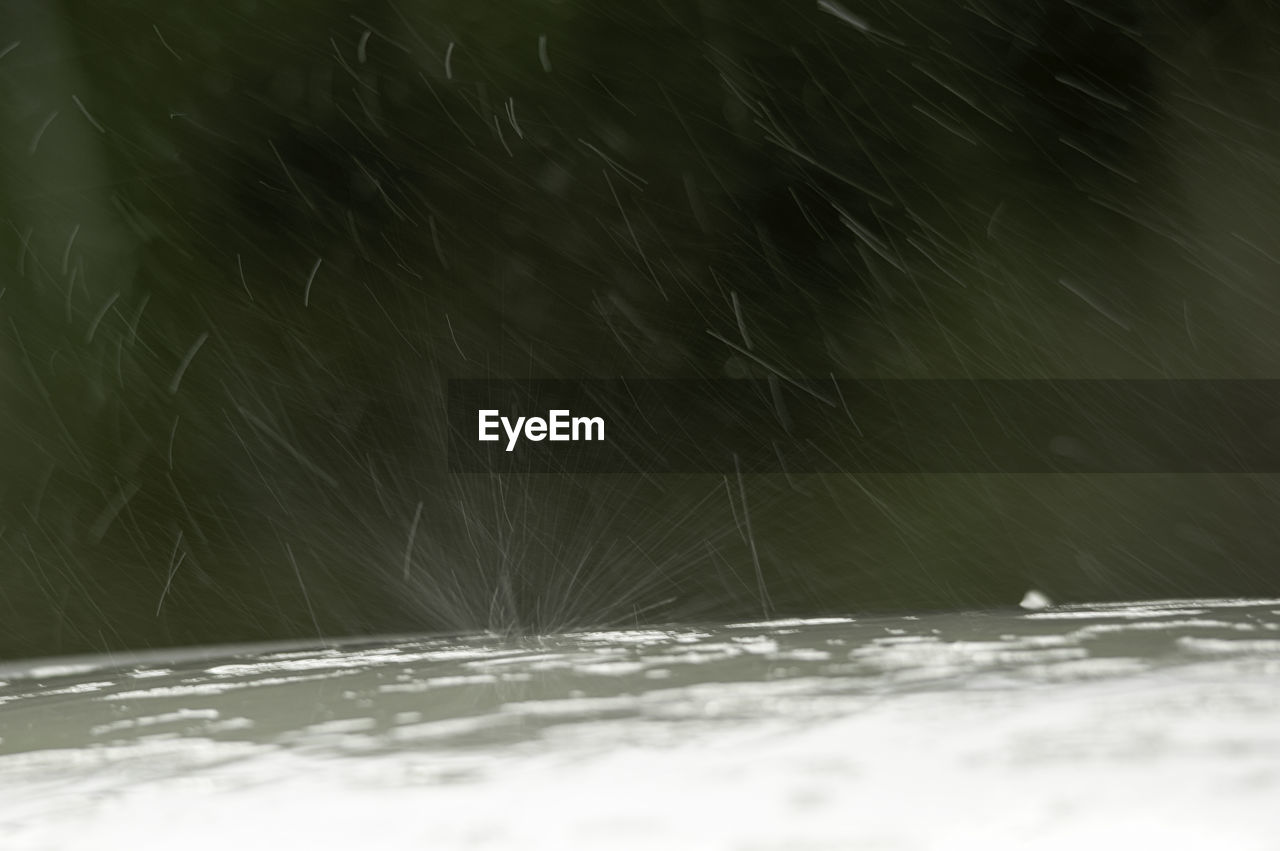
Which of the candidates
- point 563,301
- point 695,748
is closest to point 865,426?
point 563,301

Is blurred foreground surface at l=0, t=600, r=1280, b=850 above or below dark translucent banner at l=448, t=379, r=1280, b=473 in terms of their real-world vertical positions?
below

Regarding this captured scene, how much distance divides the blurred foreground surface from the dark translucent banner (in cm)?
182

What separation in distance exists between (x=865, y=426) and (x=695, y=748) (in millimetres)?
3153

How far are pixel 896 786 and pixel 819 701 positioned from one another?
0.58 meters

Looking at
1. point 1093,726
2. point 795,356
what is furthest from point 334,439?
point 1093,726

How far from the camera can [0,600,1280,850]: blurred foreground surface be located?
1.37 meters

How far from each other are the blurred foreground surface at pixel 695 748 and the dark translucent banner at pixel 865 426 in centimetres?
182

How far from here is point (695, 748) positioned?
5.78ft

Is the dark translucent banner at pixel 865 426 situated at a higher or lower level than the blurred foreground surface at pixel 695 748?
higher

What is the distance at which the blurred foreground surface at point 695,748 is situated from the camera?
1.37 metres

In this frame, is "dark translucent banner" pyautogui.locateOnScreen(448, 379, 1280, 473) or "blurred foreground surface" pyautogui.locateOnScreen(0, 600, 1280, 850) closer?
"blurred foreground surface" pyautogui.locateOnScreen(0, 600, 1280, 850)

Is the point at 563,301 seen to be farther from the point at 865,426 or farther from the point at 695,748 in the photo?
the point at 695,748

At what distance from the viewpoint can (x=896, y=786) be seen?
1.49 metres

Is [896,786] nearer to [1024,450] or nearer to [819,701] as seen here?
[819,701]
